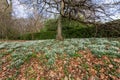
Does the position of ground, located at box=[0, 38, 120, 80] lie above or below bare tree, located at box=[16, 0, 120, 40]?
below

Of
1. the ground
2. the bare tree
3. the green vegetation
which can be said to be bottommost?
the ground

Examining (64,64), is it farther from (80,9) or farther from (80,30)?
(80,30)

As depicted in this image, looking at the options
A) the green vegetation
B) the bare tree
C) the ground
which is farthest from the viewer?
the green vegetation

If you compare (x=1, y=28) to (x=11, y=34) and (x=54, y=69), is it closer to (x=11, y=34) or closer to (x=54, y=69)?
(x=11, y=34)

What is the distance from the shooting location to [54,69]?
5680mm

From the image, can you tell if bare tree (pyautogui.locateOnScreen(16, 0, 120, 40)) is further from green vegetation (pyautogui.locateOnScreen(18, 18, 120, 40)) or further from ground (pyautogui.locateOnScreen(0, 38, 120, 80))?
ground (pyautogui.locateOnScreen(0, 38, 120, 80))

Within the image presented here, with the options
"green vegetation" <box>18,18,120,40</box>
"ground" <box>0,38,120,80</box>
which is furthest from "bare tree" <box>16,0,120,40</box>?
"ground" <box>0,38,120,80</box>

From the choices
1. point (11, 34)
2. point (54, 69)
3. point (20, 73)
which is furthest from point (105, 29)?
point (11, 34)

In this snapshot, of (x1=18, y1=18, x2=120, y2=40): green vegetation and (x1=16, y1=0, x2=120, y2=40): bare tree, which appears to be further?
(x1=18, y1=18, x2=120, y2=40): green vegetation

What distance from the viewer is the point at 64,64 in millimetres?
5867

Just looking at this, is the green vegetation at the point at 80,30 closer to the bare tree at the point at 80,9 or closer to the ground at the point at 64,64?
the bare tree at the point at 80,9

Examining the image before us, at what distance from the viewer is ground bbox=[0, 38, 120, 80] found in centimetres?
534

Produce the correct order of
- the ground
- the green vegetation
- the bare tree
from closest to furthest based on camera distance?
the ground, the bare tree, the green vegetation

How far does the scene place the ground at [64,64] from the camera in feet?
17.5
